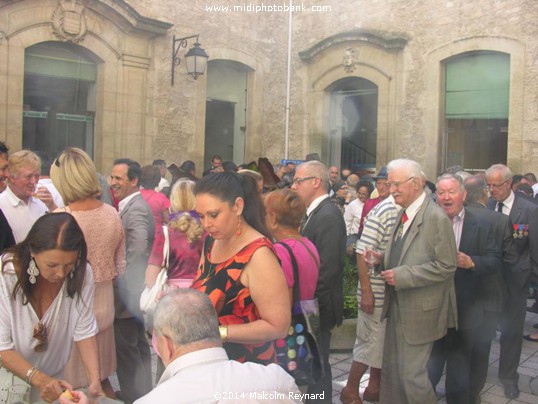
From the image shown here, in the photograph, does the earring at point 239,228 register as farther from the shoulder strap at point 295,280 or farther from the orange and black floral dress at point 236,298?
the shoulder strap at point 295,280

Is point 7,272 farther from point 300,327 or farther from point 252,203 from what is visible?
point 300,327

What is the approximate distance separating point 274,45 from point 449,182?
756 centimetres

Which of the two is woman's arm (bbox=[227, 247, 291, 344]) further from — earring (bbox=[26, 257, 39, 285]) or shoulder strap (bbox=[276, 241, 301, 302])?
earring (bbox=[26, 257, 39, 285])

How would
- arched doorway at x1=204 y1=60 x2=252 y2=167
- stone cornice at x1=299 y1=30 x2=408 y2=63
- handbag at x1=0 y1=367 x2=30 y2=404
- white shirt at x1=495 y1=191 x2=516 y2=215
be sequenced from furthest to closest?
arched doorway at x1=204 y1=60 x2=252 y2=167, stone cornice at x1=299 y1=30 x2=408 y2=63, white shirt at x1=495 y1=191 x2=516 y2=215, handbag at x1=0 y1=367 x2=30 y2=404

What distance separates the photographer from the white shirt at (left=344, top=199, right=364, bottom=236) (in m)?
5.80

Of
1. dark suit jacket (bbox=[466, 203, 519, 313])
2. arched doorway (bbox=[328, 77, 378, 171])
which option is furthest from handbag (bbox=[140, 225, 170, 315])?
arched doorway (bbox=[328, 77, 378, 171])

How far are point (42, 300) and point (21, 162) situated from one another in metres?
1.17

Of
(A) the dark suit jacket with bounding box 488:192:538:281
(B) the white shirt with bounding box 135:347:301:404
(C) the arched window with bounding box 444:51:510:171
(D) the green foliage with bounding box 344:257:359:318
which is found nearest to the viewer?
(B) the white shirt with bounding box 135:347:301:404

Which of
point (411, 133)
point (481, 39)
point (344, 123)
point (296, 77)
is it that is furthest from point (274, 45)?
point (481, 39)

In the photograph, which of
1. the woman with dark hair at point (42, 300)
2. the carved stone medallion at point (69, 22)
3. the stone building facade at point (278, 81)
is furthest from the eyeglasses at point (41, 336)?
the carved stone medallion at point (69, 22)

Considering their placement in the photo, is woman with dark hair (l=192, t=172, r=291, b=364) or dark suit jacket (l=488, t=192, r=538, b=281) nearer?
woman with dark hair (l=192, t=172, r=291, b=364)

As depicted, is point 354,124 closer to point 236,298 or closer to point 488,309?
point 488,309

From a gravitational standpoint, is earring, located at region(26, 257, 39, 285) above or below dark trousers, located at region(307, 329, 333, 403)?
above

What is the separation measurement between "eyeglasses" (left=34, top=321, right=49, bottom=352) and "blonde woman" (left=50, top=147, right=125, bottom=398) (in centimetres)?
68
